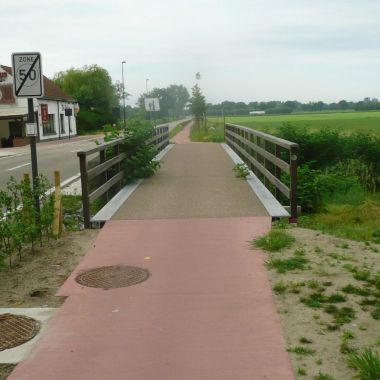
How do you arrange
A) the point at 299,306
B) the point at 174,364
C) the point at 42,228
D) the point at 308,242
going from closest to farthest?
the point at 174,364
the point at 299,306
the point at 308,242
the point at 42,228

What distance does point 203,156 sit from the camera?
1942cm

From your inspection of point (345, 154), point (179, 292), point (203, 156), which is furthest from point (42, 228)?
point (203, 156)

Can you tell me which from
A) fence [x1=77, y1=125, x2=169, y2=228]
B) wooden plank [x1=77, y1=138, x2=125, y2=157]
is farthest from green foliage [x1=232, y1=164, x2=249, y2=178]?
wooden plank [x1=77, y1=138, x2=125, y2=157]

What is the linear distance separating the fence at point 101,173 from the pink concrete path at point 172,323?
5.19 ft

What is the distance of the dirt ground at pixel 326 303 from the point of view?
13.0 feet

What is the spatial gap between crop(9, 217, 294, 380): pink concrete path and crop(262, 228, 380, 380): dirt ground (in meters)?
0.13

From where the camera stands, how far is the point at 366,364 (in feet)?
12.0

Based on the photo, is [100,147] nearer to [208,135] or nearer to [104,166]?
[104,166]

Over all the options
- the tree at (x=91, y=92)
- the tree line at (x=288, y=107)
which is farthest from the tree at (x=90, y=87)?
the tree line at (x=288, y=107)

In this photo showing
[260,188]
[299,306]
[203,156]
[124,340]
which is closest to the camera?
[124,340]

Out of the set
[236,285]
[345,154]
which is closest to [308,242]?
[236,285]

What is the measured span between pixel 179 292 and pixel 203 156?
46.5 feet

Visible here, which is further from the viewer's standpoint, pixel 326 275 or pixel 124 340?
pixel 326 275

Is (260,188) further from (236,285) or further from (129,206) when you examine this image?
(236,285)
